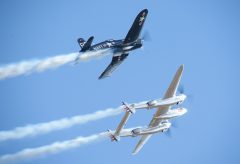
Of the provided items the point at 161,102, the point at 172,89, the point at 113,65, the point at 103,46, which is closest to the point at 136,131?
the point at 161,102

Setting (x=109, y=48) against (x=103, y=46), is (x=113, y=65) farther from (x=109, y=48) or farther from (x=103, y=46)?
(x=103, y=46)

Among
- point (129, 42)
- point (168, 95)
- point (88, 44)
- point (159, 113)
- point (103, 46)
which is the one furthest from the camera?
point (159, 113)

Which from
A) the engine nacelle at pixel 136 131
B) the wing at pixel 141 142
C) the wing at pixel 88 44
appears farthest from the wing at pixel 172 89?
the wing at pixel 88 44

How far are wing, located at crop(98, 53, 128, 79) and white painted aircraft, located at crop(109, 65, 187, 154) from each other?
447 cm

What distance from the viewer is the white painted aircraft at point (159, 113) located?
159 feet

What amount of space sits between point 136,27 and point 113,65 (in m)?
5.22

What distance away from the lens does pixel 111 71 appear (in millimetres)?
50500

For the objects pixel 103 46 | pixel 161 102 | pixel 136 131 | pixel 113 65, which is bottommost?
pixel 136 131

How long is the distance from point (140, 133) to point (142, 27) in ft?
35.8

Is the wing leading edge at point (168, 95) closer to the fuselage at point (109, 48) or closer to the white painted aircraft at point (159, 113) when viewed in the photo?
the white painted aircraft at point (159, 113)

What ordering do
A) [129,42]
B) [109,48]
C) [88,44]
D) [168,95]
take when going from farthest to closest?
1. [168,95]
2. [129,42]
3. [109,48]
4. [88,44]

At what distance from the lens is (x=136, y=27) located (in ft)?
156

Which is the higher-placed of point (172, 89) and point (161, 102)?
point (172, 89)

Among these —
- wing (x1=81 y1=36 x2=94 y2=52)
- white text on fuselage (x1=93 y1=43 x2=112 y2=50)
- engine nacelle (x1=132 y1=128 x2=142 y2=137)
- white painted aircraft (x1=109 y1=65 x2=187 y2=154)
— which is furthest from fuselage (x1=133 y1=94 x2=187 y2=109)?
wing (x1=81 y1=36 x2=94 y2=52)
